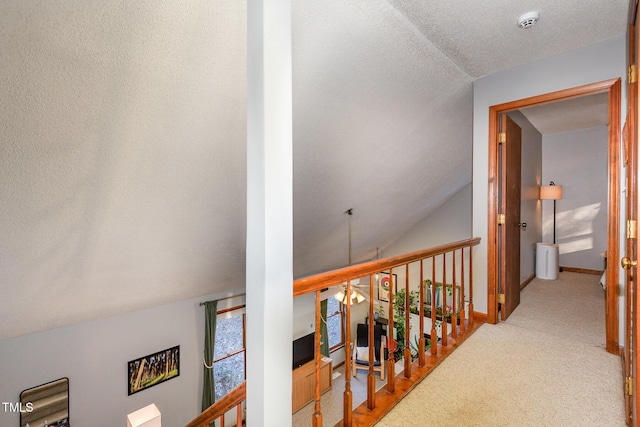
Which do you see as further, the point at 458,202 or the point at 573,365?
the point at 458,202

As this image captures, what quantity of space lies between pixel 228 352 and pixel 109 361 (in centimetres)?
182

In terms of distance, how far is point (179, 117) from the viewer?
1.97m

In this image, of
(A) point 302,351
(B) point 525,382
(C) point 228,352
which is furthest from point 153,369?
(B) point 525,382

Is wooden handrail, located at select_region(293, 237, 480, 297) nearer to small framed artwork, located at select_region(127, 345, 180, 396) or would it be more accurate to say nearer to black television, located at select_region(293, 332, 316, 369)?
small framed artwork, located at select_region(127, 345, 180, 396)

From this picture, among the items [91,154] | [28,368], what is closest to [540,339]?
[91,154]

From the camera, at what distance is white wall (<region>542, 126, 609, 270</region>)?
5.49 metres

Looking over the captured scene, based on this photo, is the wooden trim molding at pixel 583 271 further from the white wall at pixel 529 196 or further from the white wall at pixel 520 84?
the white wall at pixel 520 84

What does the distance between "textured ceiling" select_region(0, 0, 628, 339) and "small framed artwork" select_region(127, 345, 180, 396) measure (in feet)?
3.13

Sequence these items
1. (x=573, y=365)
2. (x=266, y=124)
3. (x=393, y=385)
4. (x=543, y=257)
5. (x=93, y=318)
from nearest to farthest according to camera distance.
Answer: (x=266, y=124) → (x=393, y=385) → (x=573, y=365) → (x=93, y=318) → (x=543, y=257)

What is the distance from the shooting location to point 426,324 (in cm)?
702

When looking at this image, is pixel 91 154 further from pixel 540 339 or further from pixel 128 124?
pixel 540 339

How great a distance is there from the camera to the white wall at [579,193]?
549 cm

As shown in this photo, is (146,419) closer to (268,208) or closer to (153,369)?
(153,369)

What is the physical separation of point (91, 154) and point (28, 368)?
3.12 meters
